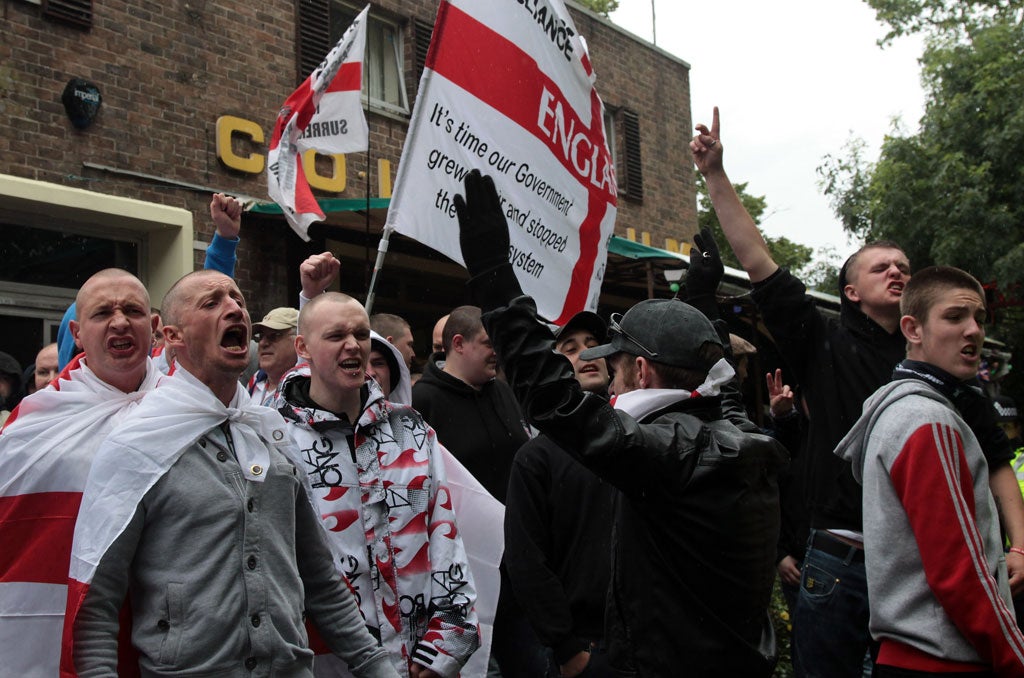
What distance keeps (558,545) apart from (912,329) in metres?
1.58

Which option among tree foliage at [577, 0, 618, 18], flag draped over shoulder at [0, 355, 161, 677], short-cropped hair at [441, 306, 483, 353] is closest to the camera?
flag draped over shoulder at [0, 355, 161, 677]

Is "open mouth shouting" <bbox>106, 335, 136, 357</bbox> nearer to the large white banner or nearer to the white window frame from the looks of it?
the large white banner

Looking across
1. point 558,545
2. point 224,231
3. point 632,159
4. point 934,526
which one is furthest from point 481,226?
point 632,159

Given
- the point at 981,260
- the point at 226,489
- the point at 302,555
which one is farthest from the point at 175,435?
the point at 981,260

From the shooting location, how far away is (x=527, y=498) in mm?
4090

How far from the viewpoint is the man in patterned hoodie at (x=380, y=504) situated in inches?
141

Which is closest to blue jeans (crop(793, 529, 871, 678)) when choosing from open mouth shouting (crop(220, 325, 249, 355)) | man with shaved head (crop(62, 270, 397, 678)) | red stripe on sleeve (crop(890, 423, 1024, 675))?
red stripe on sleeve (crop(890, 423, 1024, 675))

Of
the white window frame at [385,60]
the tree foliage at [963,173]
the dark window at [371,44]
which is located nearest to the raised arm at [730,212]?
the dark window at [371,44]

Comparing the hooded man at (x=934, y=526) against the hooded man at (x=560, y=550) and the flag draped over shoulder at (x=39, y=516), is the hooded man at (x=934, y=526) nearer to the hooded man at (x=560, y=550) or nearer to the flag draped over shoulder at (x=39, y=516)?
the hooded man at (x=560, y=550)

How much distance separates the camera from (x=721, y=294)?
12.3m

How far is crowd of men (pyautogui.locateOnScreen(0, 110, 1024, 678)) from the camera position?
268cm

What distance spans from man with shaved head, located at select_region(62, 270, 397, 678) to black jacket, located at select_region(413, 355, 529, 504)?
1882 millimetres

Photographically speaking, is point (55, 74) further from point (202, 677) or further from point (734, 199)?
point (202, 677)

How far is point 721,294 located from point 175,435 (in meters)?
10.1
